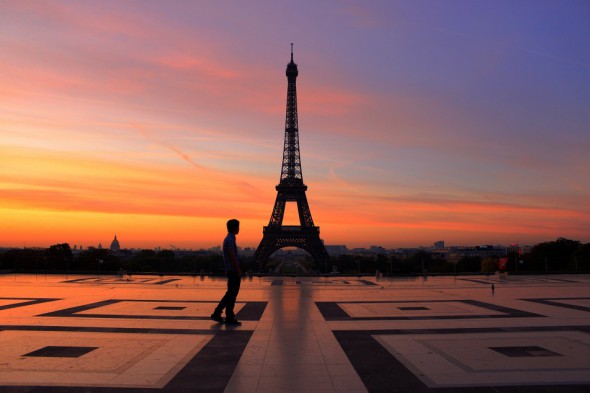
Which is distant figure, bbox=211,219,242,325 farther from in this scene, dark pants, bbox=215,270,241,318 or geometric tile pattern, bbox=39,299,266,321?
geometric tile pattern, bbox=39,299,266,321

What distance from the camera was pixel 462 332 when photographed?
7664 mm

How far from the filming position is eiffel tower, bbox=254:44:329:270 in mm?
66062

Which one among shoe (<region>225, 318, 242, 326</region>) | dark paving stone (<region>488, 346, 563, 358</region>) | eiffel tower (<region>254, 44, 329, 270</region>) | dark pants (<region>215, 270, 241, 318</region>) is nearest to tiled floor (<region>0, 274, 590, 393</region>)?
dark paving stone (<region>488, 346, 563, 358</region>)

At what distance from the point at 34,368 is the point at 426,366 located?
458 cm

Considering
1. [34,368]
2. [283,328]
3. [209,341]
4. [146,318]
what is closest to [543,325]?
[283,328]

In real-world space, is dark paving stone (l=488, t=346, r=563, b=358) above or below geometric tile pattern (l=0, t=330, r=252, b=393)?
above

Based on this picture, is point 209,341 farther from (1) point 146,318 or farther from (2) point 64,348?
(1) point 146,318

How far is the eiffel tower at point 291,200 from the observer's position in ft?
217

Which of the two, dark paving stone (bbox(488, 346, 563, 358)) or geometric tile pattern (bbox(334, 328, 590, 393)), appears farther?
dark paving stone (bbox(488, 346, 563, 358))

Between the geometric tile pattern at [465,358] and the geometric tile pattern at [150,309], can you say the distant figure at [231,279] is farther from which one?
the geometric tile pattern at [465,358]

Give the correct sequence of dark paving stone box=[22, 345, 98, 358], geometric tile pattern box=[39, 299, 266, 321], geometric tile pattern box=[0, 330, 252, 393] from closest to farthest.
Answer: geometric tile pattern box=[0, 330, 252, 393]
dark paving stone box=[22, 345, 98, 358]
geometric tile pattern box=[39, 299, 266, 321]

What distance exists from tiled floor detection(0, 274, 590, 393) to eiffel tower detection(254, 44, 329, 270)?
177ft

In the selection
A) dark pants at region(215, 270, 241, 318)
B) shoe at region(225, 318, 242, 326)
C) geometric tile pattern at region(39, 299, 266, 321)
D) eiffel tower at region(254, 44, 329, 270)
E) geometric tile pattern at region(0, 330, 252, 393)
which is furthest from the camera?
eiffel tower at region(254, 44, 329, 270)

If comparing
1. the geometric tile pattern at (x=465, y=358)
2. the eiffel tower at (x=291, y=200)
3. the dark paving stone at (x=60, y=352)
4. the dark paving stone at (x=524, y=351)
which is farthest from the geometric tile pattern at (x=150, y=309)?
the eiffel tower at (x=291, y=200)
